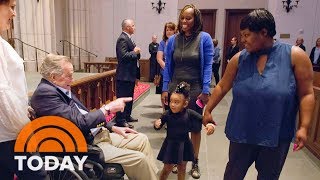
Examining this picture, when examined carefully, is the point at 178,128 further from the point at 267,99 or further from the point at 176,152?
the point at 267,99

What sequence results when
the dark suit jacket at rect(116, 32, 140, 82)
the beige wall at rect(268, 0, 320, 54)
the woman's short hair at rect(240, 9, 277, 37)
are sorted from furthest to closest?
the beige wall at rect(268, 0, 320, 54), the dark suit jacket at rect(116, 32, 140, 82), the woman's short hair at rect(240, 9, 277, 37)

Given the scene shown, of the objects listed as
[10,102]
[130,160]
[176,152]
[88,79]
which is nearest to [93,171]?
[130,160]

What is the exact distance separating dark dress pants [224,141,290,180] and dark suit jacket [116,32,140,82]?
2432 mm

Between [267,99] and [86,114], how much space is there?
1127 mm

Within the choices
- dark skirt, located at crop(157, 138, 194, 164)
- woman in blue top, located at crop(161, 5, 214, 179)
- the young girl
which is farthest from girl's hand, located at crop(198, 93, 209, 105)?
dark skirt, located at crop(157, 138, 194, 164)

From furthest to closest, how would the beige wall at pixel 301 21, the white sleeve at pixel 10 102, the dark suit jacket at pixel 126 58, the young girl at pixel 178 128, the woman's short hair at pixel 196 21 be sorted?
the beige wall at pixel 301 21 < the dark suit jacket at pixel 126 58 < the woman's short hair at pixel 196 21 < the young girl at pixel 178 128 < the white sleeve at pixel 10 102

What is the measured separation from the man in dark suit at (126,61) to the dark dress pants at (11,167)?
258cm

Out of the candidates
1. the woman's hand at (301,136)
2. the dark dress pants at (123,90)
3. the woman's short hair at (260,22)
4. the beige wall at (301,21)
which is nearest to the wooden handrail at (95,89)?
the dark dress pants at (123,90)

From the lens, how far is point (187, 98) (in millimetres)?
2396

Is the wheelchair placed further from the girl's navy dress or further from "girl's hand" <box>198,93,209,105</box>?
"girl's hand" <box>198,93,209,105</box>

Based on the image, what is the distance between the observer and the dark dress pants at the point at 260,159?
172 cm

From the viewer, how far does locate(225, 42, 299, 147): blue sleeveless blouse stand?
1582 millimetres

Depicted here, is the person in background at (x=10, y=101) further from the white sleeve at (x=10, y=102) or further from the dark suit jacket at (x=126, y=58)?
the dark suit jacket at (x=126, y=58)

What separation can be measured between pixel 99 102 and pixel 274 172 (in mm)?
3465
